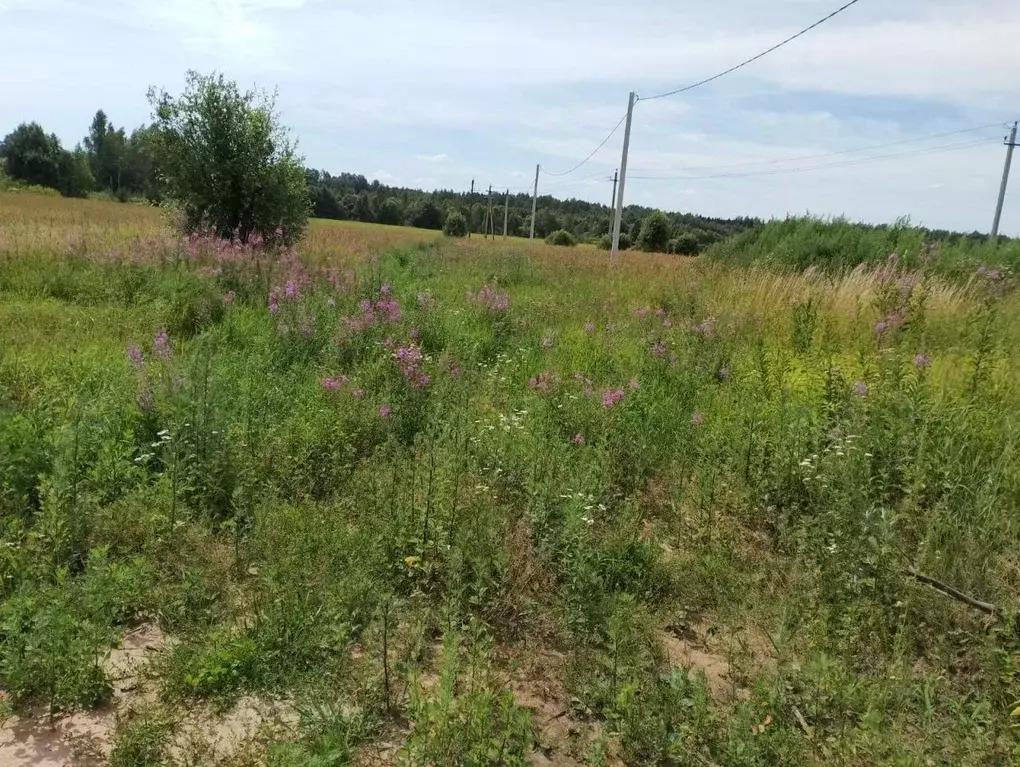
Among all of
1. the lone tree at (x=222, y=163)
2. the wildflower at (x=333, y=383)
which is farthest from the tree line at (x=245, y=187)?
the wildflower at (x=333, y=383)

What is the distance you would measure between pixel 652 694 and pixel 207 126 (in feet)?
49.1

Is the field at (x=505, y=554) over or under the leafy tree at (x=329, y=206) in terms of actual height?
under

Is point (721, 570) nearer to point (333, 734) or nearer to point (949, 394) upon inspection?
point (333, 734)

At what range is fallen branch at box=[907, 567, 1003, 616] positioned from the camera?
3.19m

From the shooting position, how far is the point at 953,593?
335cm

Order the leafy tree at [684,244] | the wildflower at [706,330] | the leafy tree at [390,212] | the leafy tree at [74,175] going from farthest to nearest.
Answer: the leafy tree at [390,212]
the leafy tree at [74,175]
the leafy tree at [684,244]
the wildflower at [706,330]

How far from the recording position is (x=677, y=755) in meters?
2.54

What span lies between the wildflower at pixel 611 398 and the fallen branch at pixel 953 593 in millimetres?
2321

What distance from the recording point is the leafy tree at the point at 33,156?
62578 millimetres

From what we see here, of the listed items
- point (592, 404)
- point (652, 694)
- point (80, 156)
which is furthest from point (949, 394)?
point (80, 156)

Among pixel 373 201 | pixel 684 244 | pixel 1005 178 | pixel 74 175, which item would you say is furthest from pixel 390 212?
pixel 1005 178

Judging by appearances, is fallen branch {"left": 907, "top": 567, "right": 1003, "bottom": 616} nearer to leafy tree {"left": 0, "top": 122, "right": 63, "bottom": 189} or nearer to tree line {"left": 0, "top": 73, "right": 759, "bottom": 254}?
tree line {"left": 0, "top": 73, "right": 759, "bottom": 254}

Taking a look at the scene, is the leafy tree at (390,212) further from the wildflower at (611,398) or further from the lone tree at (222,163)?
the wildflower at (611,398)

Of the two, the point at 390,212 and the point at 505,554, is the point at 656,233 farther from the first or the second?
the point at 505,554
